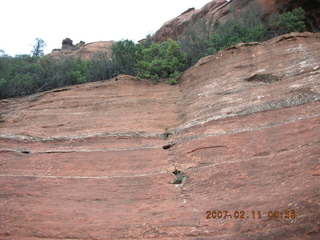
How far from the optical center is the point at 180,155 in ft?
36.8

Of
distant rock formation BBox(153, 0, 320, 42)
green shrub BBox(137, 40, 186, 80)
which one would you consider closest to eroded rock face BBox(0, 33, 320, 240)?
green shrub BBox(137, 40, 186, 80)

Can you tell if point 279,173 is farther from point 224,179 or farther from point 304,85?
point 304,85

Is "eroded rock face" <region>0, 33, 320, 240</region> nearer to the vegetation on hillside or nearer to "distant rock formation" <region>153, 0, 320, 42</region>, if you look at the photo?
the vegetation on hillside

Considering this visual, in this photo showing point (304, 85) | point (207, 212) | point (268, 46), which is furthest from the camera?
point (268, 46)

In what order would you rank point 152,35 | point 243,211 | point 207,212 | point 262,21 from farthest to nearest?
point 152,35
point 262,21
point 207,212
point 243,211

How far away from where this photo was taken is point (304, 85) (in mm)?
11844

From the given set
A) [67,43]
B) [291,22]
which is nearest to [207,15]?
[291,22]

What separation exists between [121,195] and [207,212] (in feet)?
8.33

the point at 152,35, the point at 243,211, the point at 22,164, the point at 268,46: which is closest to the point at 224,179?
the point at 243,211

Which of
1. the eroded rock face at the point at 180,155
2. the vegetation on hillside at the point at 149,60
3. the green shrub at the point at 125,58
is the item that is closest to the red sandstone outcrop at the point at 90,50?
the vegetation on hillside at the point at 149,60
